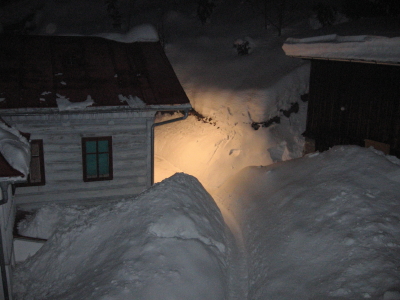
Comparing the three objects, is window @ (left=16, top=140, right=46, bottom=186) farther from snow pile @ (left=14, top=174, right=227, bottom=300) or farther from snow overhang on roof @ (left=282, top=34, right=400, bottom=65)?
snow overhang on roof @ (left=282, top=34, right=400, bottom=65)

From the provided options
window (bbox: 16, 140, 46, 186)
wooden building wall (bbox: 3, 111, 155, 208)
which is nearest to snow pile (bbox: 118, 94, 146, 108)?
wooden building wall (bbox: 3, 111, 155, 208)

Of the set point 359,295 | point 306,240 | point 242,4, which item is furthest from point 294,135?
point 242,4

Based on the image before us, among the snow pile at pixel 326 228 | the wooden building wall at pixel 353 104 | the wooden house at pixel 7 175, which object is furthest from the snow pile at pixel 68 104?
the wooden building wall at pixel 353 104

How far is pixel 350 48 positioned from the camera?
9656 millimetres

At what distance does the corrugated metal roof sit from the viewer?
9227mm

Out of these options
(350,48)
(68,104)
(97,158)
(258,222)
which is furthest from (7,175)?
(350,48)

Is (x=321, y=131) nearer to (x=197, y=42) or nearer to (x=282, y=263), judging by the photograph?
(x=282, y=263)

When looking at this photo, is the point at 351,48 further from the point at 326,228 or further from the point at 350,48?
the point at 326,228

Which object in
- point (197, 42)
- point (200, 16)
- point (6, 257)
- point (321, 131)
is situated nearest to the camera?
point (6, 257)

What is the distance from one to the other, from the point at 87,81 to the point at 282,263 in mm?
7022

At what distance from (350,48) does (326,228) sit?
5.26 m

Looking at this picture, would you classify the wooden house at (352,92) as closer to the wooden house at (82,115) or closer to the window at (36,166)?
the wooden house at (82,115)

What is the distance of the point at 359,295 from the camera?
18.2ft

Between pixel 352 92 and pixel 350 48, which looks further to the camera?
pixel 352 92
